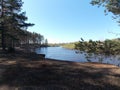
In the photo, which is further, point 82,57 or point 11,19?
point 82,57

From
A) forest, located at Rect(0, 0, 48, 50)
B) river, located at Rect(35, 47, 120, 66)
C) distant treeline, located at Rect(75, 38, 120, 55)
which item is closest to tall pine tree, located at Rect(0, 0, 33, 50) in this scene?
forest, located at Rect(0, 0, 48, 50)

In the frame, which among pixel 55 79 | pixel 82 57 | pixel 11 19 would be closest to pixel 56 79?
pixel 55 79

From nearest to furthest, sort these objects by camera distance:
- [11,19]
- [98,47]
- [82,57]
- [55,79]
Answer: [55,79]
[98,47]
[11,19]
[82,57]

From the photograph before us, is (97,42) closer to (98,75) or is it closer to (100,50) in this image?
(100,50)

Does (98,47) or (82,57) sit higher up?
(98,47)

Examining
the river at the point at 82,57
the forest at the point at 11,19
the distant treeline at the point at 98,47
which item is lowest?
the river at the point at 82,57

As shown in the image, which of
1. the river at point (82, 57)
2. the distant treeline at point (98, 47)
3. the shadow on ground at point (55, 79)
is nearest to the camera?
the shadow on ground at point (55, 79)

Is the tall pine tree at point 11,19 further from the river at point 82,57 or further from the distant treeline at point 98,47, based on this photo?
the distant treeline at point 98,47

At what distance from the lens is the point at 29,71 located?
10.5 m

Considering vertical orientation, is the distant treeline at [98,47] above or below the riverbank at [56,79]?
above

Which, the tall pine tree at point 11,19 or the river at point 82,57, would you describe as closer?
the river at point 82,57

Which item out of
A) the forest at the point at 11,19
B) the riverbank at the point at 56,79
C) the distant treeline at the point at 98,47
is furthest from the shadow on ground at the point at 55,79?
the forest at the point at 11,19

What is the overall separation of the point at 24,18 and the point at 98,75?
84.8 feet

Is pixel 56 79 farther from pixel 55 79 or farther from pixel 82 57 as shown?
pixel 82 57
